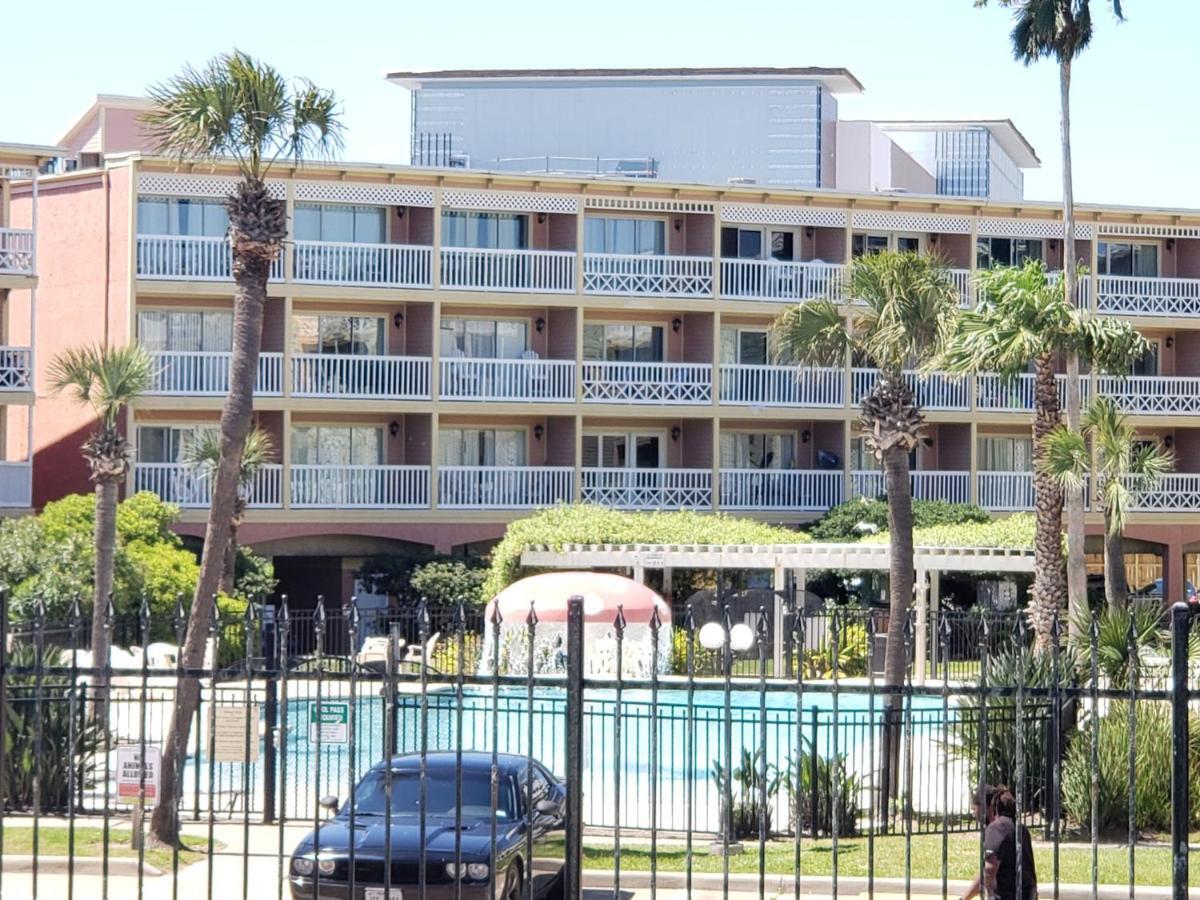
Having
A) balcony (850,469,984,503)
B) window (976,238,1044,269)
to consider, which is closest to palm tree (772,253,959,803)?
balcony (850,469,984,503)

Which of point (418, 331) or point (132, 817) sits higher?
point (418, 331)

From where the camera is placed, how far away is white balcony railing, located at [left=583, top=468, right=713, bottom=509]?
45906mm

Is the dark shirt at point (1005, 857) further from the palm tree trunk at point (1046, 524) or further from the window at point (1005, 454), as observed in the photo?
the window at point (1005, 454)

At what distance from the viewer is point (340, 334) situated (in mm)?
45500

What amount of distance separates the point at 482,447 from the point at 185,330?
7.69m

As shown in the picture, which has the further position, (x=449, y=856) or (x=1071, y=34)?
(x=1071, y=34)

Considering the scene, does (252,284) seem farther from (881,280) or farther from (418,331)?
(418,331)

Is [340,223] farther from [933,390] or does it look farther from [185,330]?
[933,390]

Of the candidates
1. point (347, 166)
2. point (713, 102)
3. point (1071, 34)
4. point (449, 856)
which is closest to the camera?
point (449, 856)

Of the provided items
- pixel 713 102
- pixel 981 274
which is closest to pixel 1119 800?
pixel 981 274

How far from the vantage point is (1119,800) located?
1856 centimetres

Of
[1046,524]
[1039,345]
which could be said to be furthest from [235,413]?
[1046,524]

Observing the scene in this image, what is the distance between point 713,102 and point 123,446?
34457 millimetres

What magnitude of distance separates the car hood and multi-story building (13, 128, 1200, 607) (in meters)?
28.5
